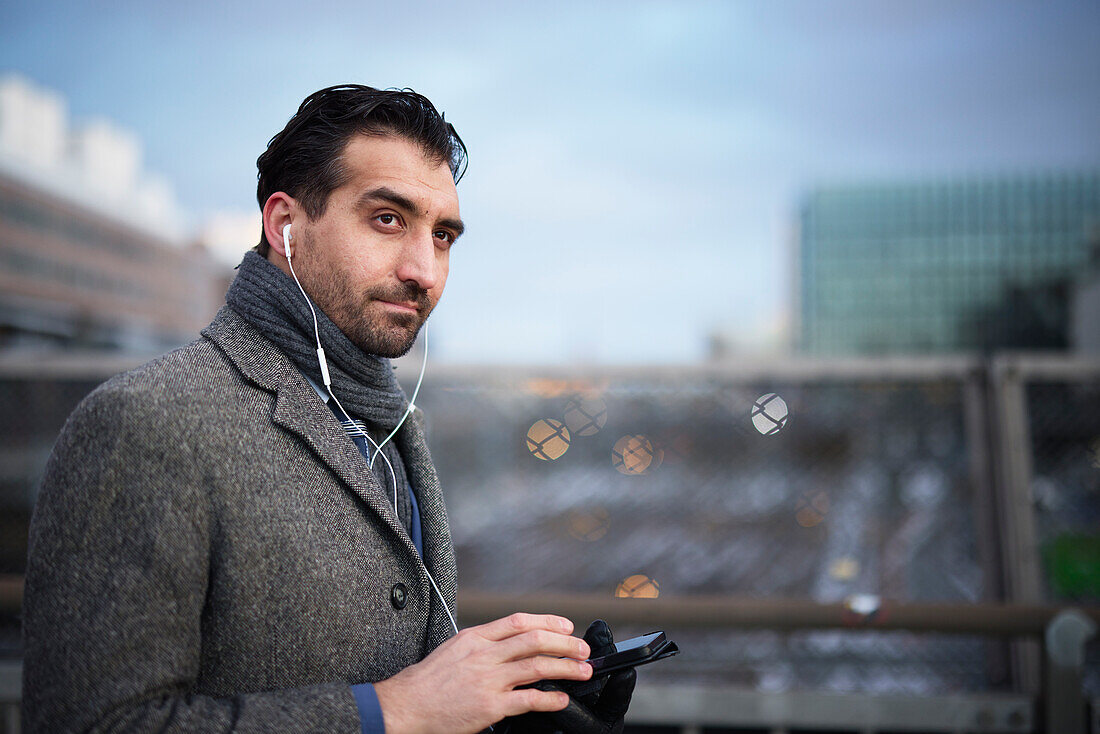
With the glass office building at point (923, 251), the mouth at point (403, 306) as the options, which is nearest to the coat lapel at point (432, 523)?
the mouth at point (403, 306)

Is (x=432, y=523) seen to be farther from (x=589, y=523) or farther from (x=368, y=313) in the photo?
(x=589, y=523)

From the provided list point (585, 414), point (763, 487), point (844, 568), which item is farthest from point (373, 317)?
point (844, 568)

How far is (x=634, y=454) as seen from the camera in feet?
10.7

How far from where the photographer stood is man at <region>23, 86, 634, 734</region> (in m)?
0.88

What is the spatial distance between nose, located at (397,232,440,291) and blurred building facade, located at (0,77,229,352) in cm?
2504

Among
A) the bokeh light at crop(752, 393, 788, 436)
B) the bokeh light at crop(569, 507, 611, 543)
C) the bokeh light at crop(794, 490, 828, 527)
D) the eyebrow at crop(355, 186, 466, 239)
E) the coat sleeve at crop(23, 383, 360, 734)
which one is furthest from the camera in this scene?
the bokeh light at crop(569, 507, 611, 543)

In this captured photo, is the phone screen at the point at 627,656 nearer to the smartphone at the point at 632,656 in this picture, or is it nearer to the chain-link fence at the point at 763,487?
the smartphone at the point at 632,656

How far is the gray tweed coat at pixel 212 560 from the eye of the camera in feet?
2.85

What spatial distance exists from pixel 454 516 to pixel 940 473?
215cm

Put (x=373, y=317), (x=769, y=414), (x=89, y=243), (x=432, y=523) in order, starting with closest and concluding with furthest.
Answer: (x=373, y=317), (x=432, y=523), (x=769, y=414), (x=89, y=243)

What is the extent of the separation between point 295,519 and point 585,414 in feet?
7.31

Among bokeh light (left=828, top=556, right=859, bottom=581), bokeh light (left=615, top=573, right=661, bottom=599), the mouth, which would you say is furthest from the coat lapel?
bokeh light (left=828, top=556, right=859, bottom=581)

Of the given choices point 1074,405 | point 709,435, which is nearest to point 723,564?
point 709,435

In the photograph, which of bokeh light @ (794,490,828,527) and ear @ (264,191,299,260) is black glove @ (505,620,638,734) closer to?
ear @ (264,191,299,260)
